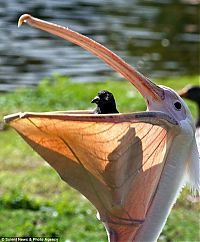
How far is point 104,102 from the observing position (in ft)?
10.8

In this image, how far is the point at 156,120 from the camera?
3207mm

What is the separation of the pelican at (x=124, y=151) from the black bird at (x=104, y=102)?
60 mm

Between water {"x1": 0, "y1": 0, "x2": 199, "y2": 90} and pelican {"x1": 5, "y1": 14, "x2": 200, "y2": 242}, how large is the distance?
32.0ft

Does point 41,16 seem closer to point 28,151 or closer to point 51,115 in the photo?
point 28,151

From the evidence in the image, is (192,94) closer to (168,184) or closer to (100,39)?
(100,39)

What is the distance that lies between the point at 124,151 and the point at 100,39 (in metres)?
13.8

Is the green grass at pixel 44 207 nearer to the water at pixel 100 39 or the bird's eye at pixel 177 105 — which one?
the bird's eye at pixel 177 105

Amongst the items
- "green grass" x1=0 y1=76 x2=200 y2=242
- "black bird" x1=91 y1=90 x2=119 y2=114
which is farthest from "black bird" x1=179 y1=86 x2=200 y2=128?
"black bird" x1=91 y1=90 x2=119 y2=114

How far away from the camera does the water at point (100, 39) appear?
48.0 ft

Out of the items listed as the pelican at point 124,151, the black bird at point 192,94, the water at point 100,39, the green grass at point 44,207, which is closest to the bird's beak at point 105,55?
the pelican at point 124,151

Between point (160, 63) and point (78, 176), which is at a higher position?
point (78, 176)

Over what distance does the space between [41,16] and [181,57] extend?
345cm

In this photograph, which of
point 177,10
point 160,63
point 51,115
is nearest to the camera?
point 51,115

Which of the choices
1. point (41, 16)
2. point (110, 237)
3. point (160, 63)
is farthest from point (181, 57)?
point (110, 237)
